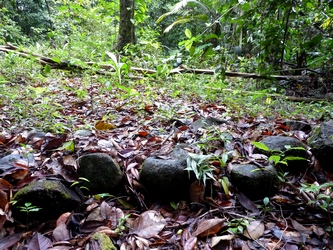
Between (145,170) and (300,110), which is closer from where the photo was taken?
(145,170)

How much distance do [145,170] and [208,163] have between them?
0.45 m

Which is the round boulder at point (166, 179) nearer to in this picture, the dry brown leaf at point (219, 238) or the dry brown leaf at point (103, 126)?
the dry brown leaf at point (219, 238)

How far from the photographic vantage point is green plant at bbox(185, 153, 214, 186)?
5.35ft

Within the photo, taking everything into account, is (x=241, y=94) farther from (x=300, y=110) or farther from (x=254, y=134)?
(x=254, y=134)

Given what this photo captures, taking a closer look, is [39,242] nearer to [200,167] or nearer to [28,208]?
[28,208]

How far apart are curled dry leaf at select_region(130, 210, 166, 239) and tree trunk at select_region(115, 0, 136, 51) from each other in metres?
6.22

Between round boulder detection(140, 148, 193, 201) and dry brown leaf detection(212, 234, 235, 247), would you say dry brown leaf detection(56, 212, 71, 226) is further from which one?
dry brown leaf detection(212, 234, 235, 247)

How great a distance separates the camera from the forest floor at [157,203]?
137 cm

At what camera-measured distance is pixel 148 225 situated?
146 cm

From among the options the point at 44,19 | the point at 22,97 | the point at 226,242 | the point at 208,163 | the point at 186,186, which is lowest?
the point at 226,242

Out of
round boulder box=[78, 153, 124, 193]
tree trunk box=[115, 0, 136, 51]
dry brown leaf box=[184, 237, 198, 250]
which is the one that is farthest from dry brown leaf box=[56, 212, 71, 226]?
tree trunk box=[115, 0, 136, 51]

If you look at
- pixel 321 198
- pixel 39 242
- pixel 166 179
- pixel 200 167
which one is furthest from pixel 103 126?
pixel 321 198

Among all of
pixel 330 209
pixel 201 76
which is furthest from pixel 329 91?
pixel 330 209

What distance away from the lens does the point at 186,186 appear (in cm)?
171
